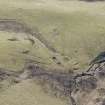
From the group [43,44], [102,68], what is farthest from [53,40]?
[102,68]

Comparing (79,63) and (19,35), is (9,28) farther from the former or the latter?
(79,63)

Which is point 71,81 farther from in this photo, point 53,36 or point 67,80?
point 53,36

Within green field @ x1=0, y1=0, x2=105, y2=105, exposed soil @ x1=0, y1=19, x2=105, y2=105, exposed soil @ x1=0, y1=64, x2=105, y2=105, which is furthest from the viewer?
green field @ x1=0, y1=0, x2=105, y2=105

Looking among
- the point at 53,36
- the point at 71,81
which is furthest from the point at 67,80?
the point at 53,36

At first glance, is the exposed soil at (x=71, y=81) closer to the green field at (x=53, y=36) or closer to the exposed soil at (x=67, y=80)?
the exposed soil at (x=67, y=80)

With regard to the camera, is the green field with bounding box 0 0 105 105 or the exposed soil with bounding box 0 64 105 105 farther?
the green field with bounding box 0 0 105 105

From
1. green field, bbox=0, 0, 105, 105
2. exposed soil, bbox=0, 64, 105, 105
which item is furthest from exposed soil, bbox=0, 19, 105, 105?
green field, bbox=0, 0, 105, 105

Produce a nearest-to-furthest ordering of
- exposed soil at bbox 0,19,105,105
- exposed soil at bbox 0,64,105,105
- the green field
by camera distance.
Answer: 1. exposed soil at bbox 0,19,105,105
2. exposed soil at bbox 0,64,105,105
3. the green field

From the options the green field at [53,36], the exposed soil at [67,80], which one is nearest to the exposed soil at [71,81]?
the exposed soil at [67,80]

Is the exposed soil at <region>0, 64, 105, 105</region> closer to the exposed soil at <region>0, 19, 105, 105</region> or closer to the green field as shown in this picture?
the exposed soil at <region>0, 19, 105, 105</region>

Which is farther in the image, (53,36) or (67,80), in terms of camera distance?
(53,36)
